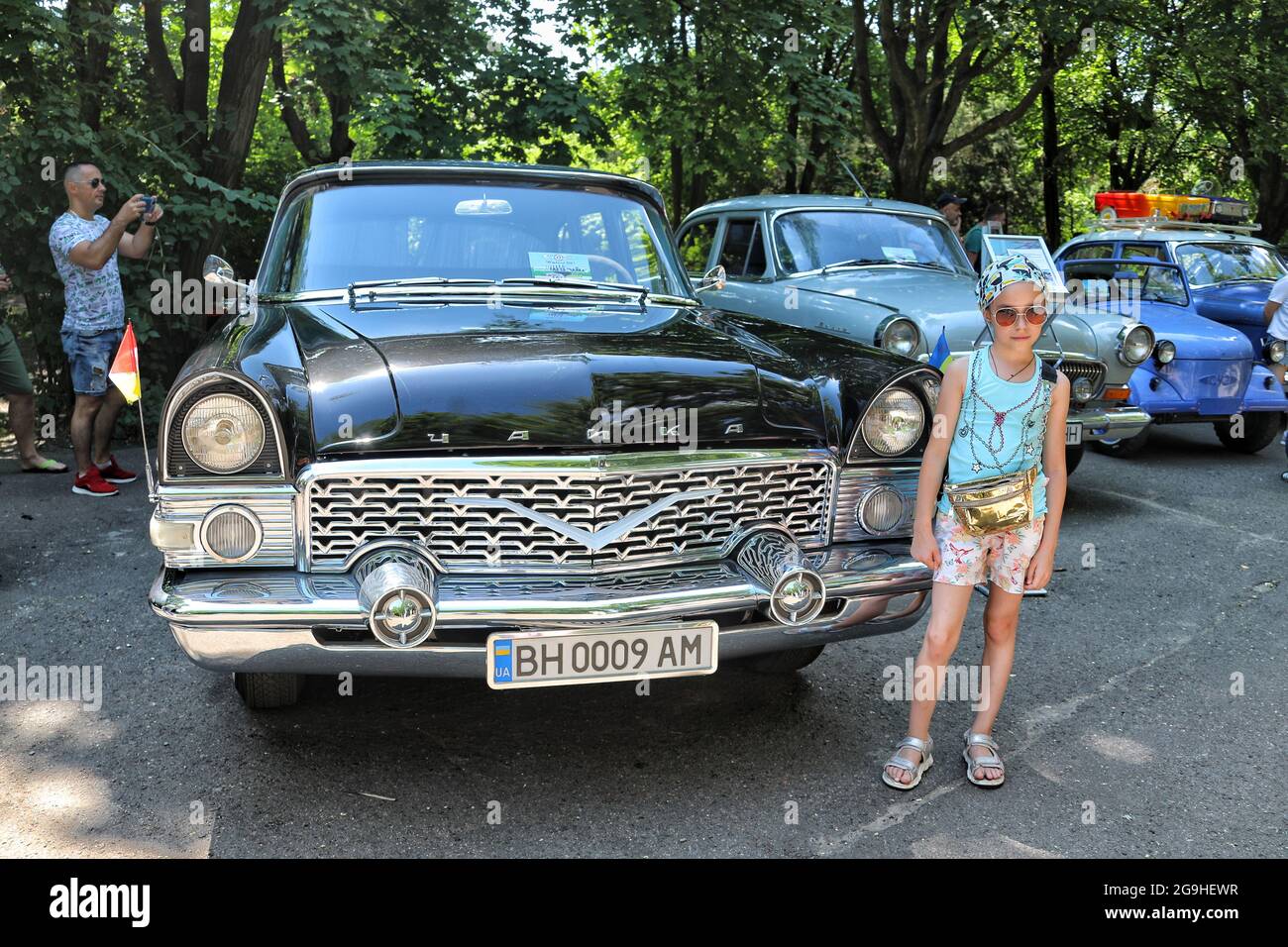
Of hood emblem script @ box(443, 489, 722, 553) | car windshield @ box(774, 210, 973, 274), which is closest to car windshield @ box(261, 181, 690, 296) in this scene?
hood emblem script @ box(443, 489, 722, 553)

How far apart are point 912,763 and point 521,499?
147 cm

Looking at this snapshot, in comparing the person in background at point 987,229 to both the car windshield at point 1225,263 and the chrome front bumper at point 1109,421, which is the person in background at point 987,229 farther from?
the chrome front bumper at point 1109,421

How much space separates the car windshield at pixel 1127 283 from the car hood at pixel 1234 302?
0.47 metres

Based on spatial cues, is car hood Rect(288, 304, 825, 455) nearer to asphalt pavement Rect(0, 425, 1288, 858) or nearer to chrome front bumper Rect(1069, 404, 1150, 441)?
asphalt pavement Rect(0, 425, 1288, 858)

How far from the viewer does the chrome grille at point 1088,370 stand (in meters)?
7.09

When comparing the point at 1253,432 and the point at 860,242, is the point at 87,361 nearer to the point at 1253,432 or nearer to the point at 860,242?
the point at 860,242

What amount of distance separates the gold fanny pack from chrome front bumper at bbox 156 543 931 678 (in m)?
0.69

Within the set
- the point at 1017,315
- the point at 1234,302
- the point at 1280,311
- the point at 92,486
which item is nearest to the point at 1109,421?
the point at 1280,311

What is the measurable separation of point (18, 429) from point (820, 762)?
6.30 metres

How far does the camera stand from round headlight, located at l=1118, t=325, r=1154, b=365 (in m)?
7.45

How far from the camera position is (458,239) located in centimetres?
439

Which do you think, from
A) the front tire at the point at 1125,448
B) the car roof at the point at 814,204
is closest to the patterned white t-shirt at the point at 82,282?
the car roof at the point at 814,204
